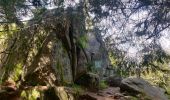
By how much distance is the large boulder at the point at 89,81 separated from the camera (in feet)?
36.9

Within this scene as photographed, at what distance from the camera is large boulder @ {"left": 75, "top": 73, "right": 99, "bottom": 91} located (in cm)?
1124

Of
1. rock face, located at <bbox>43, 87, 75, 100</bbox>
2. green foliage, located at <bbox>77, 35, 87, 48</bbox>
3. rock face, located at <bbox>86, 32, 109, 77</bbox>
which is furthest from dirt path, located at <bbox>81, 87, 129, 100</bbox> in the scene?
rock face, located at <bbox>86, 32, 109, 77</bbox>

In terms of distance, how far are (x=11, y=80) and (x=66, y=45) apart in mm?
2637

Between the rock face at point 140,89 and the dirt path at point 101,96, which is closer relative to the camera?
the dirt path at point 101,96

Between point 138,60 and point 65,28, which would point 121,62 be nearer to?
point 138,60

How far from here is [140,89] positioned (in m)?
12.0

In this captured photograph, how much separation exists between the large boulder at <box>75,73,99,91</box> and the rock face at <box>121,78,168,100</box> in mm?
1372

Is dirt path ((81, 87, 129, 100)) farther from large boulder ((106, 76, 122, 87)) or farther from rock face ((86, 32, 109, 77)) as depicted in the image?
large boulder ((106, 76, 122, 87))

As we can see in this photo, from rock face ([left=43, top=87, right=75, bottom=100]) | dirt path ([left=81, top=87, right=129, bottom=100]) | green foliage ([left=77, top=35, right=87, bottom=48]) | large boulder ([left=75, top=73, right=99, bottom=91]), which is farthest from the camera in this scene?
green foliage ([left=77, top=35, right=87, bottom=48])

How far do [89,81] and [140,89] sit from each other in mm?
2182

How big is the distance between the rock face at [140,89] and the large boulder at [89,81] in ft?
4.50

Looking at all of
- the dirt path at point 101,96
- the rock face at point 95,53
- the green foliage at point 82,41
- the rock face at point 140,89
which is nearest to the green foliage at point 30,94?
the dirt path at point 101,96

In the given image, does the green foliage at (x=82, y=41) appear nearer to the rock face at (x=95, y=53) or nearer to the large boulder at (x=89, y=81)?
the rock face at (x=95, y=53)

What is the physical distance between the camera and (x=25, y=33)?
9.77m
